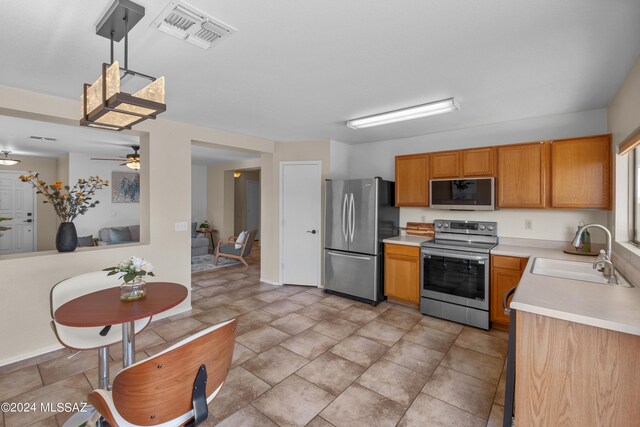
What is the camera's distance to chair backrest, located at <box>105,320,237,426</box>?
3.56 feet

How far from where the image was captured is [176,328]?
3.28 metres

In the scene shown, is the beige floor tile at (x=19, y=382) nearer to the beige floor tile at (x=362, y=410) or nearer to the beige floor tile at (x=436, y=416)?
the beige floor tile at (x=362, y=410)

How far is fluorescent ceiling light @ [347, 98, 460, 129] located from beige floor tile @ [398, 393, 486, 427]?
8.24 feet

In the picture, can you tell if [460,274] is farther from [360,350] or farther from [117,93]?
[117,93]

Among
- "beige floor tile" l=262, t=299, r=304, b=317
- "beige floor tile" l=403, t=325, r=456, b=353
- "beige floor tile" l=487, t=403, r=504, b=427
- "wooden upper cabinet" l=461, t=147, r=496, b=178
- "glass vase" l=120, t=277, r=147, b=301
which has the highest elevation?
"wooden upper cabinet" l=461, t=147, r=496, b=178

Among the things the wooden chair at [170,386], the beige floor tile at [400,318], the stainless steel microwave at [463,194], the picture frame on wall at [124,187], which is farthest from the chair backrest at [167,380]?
the picture frame on wall at [124,187]

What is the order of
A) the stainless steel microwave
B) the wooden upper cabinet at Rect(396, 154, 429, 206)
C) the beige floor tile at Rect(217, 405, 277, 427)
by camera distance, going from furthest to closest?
the wooden upper cabinet at Rect(396, 154, 429, 206)
the stainless steel microwave
the beige floor tile at Rect(217, 405, 277, 427)

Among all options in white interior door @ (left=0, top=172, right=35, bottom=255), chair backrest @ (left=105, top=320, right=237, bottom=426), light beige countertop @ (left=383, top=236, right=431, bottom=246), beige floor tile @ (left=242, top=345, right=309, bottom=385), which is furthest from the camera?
white interior door @ (left=0, top=172, right=35, bottom=255)

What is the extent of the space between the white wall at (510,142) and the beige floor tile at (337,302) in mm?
1435

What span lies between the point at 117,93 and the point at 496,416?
9.66 ft

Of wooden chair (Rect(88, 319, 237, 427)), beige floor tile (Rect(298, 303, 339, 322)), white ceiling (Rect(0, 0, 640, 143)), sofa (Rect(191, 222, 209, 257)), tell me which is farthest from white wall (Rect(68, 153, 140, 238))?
wooden chair (Rect(88, 319, 237, 427))

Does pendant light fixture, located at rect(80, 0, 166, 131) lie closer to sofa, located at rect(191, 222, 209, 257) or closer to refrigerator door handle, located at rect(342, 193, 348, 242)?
refrigerator door handle, located at rect(342, 193, 348, 242)

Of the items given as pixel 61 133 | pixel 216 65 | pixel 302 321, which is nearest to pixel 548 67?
pixel 216 65

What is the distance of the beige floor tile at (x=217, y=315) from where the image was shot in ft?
11.5
